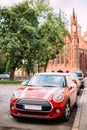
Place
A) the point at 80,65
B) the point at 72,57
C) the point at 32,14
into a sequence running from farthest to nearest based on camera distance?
the point at 80,65 < the point at 72,57 < the point at 32,14

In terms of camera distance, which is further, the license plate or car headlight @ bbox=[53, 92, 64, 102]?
car headlight @ bbox=[53, 92, 64, 102]

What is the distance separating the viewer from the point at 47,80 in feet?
33.2

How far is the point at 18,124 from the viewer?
27.2ft

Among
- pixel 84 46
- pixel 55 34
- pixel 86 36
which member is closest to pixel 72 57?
pixel 84 46

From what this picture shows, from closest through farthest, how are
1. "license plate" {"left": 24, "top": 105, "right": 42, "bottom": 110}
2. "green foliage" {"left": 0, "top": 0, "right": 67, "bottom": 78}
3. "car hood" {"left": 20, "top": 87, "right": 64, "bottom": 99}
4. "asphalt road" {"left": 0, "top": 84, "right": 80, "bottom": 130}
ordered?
"asphalt road" {"left": 0, "top": 84, "right": 80, "bottom": 130}, "license plate" {"left": 24, "top": 105, "right": 42, "bottom": 110}, "car hood" {"left": 20, "top": 87, "right": 64, "bottom": 99}, "green foliage" {"left": 0, "top": 0, "right": 67, "bottom": 78}

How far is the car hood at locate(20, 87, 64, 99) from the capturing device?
27.6 ft

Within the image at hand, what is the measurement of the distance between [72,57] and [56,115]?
3186 inches

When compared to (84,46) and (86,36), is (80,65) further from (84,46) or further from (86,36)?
(86,36)

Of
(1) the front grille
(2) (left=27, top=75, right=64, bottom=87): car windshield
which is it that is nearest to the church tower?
(2) (left=27, top=75, right=64, bottom=87): car windshield

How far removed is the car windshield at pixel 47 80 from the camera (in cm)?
990

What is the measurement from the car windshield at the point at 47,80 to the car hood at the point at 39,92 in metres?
0.65

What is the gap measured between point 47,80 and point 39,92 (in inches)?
58.9

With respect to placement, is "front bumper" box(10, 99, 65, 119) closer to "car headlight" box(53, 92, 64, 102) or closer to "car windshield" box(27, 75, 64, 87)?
"car headlight" box(53, 92, 64, 102)

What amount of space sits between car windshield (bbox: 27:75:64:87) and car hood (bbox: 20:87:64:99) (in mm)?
654
